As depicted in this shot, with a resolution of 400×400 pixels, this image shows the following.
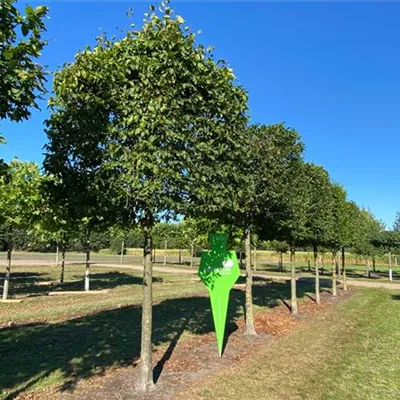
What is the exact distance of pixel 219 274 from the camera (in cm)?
846

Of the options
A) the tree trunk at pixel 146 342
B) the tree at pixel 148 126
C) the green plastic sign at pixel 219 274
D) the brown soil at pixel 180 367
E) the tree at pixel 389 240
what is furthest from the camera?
the tree at pixel 389 240

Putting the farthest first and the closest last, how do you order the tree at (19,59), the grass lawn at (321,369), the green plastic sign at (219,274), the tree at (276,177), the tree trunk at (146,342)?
the tree at (276,177) < the green plastic sign at (219,274) < the grass lawn at (321,369) < the tree trunk at (146,342) < the tree at (19,59)

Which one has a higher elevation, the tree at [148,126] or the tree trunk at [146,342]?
the tree at [148,126]

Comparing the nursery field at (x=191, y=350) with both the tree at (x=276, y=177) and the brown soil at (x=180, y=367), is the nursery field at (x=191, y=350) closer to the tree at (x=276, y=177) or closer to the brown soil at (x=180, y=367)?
the brown soil at (x=180, y=367)

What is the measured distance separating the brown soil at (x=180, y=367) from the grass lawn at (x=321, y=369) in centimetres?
29

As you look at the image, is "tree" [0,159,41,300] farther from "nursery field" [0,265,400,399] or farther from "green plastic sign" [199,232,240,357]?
"green plastic sign" [199,232,240,357]

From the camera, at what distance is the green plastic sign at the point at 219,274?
27.5 ft

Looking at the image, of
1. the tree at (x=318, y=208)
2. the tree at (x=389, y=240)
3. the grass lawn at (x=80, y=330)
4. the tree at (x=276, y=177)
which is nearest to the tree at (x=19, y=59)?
the grass lawn at (x=80, y=330)

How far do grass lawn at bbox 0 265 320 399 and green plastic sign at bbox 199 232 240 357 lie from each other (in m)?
1.53

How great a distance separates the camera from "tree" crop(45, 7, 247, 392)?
5395 mm

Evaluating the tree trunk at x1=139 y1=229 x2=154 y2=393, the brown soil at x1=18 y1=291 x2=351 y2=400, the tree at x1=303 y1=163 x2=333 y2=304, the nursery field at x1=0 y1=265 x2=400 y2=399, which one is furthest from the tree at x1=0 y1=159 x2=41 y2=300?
the tree at x1=303 y1=163 x2=333 y2=304

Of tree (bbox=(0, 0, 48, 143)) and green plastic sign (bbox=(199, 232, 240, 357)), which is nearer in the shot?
tree (bbox=(0, 0, 48, 143))

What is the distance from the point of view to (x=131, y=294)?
1783cm

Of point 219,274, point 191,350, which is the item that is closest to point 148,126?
point 219,274
